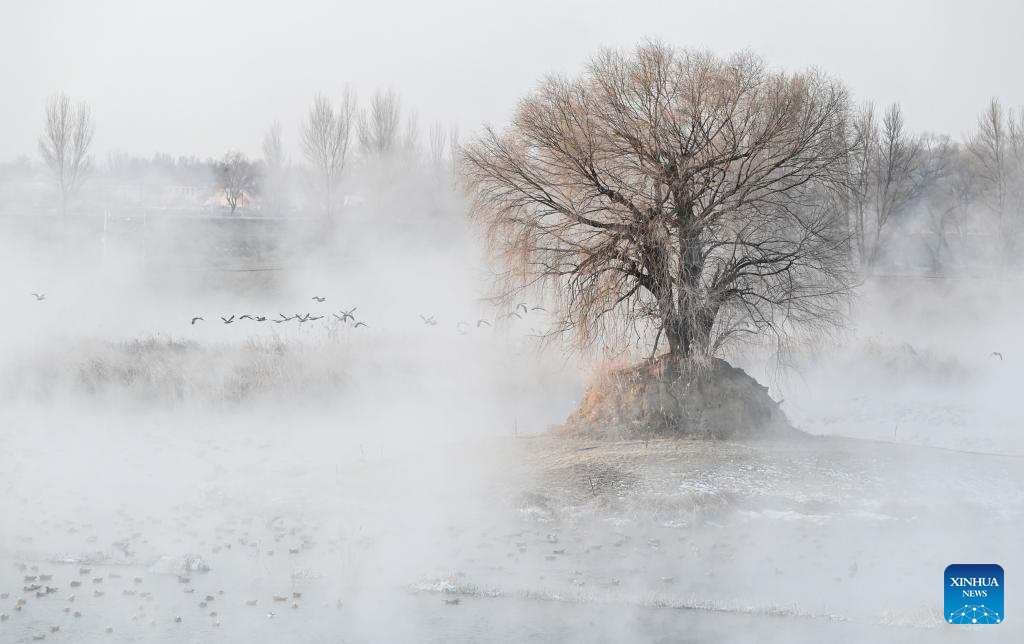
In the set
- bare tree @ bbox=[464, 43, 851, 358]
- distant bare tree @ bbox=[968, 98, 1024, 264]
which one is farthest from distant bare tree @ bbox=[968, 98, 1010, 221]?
bare tree @ bbox=[464, 43, 851, 358]

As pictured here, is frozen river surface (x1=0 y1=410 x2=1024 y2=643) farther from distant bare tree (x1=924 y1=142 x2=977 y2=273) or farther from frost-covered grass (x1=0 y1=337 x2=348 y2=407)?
distant bare tree (x1=924 y1=142 x2=977 y2=273)

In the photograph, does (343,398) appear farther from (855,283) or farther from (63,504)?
(855,283)

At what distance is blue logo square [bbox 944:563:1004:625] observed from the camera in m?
11.2

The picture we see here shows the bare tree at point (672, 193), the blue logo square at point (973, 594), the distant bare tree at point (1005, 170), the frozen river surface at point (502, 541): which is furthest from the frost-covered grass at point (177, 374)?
the distant bare tree at point (1005, 170)

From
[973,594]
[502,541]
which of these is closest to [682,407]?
[502,541]

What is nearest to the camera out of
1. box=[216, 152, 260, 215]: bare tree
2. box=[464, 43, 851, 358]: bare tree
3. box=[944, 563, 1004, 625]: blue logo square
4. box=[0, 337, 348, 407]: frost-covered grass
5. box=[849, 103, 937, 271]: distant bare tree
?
box=[944, 563, 1004, 625]: blue logo square

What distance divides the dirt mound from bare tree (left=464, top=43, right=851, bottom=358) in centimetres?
51

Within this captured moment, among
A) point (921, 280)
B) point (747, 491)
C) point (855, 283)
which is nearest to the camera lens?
point (747, 491)

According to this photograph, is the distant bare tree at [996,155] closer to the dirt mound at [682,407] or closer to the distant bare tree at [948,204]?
the distant bare tree at [948,204]

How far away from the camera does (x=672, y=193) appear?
17812 millimetres

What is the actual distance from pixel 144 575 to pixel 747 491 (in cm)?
822

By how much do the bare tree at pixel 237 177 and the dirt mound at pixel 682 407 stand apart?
5697 cm

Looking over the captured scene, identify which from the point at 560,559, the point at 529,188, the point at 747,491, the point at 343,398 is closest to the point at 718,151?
the point at 529,188

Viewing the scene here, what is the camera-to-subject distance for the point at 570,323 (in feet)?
59.5
